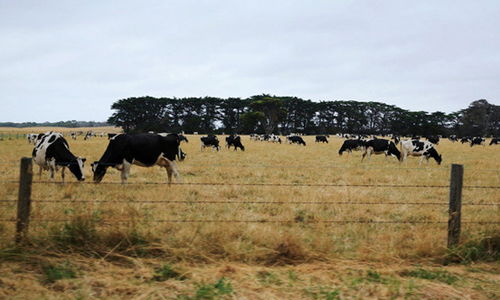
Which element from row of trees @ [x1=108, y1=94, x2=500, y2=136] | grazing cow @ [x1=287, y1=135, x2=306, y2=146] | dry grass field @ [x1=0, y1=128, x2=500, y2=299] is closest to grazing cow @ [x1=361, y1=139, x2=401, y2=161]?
dry grass field @ [x1=0, y1=128, x2=500, y2=299]

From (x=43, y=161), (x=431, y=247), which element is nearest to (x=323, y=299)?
(x=431, y=247)

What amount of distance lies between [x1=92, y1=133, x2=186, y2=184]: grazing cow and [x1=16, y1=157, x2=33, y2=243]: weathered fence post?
5232mm

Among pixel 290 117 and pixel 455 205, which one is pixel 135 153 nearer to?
pixel 455 205

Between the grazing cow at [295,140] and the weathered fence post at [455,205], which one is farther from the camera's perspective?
the grazing cow at [295,140]

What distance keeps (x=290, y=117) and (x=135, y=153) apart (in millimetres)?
87437

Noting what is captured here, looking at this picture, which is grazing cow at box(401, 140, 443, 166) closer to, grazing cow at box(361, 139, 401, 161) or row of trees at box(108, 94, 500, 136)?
grazing cow at box(361, 139, 401, 161)

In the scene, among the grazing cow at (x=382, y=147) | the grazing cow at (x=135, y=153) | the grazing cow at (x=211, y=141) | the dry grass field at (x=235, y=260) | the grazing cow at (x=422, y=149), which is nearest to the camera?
the dry grass field at (x=235, y=260)

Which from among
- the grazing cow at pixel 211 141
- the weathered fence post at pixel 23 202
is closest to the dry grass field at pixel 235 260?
the weathered fence post at pixel 23 202

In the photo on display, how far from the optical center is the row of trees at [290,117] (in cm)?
7936

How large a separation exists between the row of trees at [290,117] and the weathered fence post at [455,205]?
67383 millimetres

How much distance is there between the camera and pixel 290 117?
96062mm

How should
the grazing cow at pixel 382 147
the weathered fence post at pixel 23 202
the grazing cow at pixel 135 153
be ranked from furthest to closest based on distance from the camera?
the grazing cow at pixel 382 147, the grazing cow at pixel 135 153, the weathered fence post at pixel 23 202

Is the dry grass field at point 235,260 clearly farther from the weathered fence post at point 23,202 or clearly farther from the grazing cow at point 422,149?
the grazing cow at point 422,149

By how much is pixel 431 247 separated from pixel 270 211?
10.8 feet
